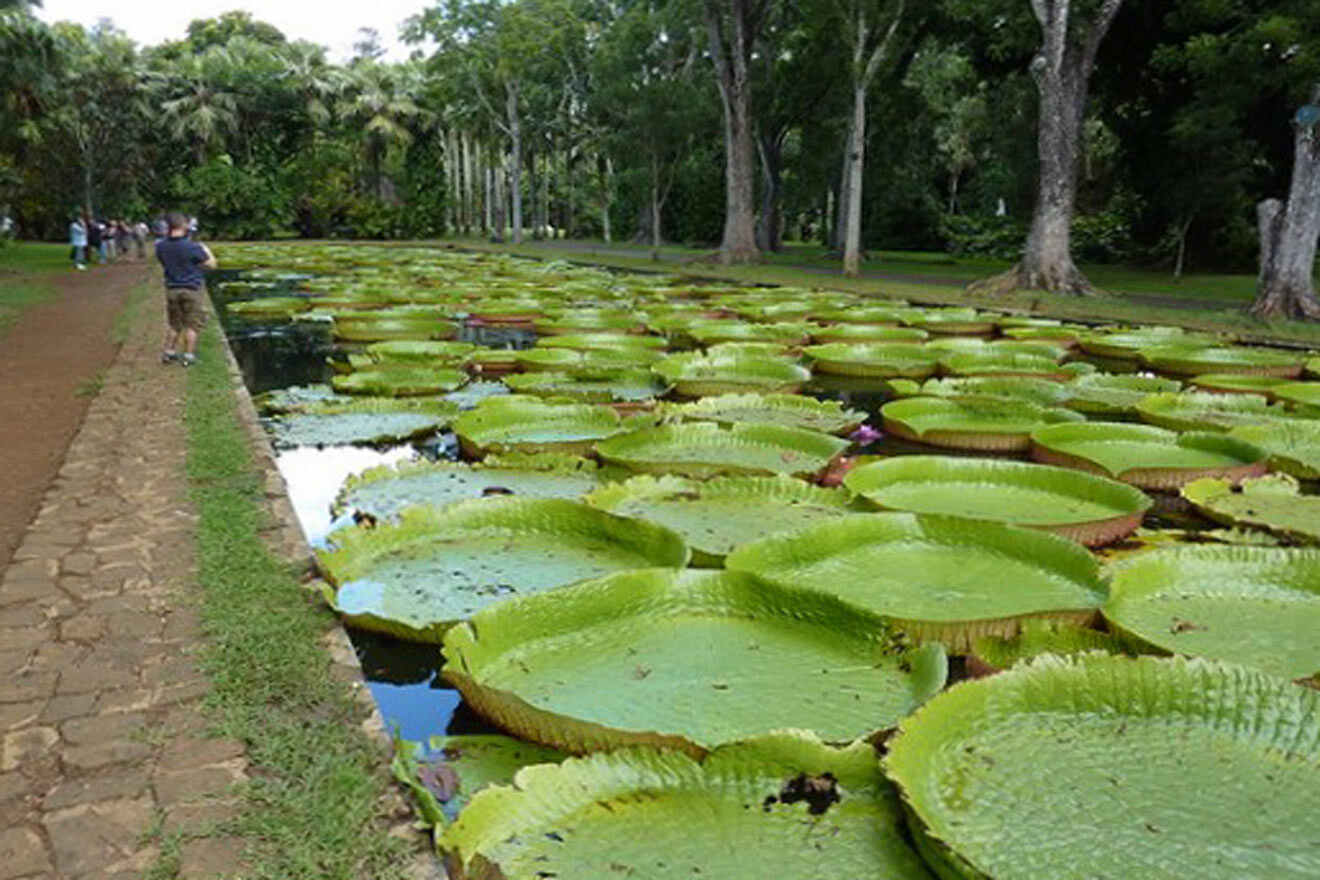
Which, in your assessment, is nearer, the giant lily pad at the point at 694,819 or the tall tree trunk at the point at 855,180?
the giant lily pad at the point at 694,819

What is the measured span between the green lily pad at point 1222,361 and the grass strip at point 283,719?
691 cm

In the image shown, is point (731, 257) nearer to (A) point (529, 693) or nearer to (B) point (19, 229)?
(A) point (529, 693)

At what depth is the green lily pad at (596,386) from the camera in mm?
6129

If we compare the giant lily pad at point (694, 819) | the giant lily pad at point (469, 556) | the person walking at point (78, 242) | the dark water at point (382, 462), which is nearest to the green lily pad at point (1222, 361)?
the dark water at point (382, 462)

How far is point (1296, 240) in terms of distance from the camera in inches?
436

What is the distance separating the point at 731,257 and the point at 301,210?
2345cm

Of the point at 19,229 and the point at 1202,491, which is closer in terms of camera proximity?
the point at 1202,491

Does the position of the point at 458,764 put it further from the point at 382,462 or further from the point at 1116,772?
the point at 382,462

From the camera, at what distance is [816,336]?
9.18m

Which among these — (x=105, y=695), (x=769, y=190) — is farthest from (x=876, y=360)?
(x=769, y=190)

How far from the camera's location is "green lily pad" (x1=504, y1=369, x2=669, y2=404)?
6.13 metres

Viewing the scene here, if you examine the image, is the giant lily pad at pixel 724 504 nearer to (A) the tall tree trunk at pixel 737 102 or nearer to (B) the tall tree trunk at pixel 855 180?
(B) the tall tree trunk at pixel 855 180

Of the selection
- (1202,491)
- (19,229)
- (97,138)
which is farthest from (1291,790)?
(19,229)

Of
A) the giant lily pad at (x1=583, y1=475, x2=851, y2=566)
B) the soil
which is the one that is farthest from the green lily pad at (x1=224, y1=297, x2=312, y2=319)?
the giant lily pad at (x1=583, y1=475, x2=851, y2=566)
